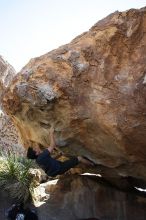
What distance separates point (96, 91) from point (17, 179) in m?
4.57

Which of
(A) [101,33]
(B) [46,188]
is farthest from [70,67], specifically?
(B) [46,188]

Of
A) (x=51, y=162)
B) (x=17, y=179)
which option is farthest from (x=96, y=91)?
(x=17, y=179)

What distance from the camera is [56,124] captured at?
8516 millimetres

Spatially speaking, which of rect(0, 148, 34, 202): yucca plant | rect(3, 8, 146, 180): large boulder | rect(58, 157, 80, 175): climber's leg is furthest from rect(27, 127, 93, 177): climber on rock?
rect(0, 148, 34, 202): yucca plant

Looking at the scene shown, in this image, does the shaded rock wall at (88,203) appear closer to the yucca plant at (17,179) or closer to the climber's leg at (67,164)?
the yucca plant at (17,179)

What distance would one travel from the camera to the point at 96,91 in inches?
307

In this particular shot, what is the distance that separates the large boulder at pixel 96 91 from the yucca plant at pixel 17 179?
2523 millimetres

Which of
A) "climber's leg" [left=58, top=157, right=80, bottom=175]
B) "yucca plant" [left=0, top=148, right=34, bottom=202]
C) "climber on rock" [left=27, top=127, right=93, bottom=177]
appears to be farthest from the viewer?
"yucca plant" [left=0, top=148, right=34, bottom=202]

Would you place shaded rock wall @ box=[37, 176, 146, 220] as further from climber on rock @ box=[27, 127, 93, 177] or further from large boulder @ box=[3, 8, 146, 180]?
large boulder @ box=[3, 8, 146, 180]

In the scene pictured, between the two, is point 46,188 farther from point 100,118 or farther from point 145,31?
point 145,31

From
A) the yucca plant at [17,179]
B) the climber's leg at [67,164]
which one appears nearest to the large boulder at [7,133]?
the yucca plant at [17,179]

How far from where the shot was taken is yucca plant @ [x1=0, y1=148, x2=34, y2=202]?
408 inches

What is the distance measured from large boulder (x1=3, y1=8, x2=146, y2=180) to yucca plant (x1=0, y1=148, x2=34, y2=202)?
8.28 ft

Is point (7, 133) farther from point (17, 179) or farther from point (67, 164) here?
point (67, 164)
